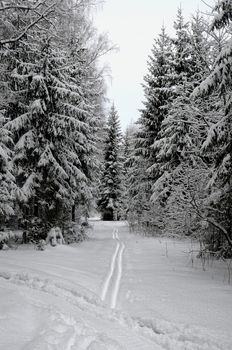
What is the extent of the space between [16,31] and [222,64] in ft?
18.9

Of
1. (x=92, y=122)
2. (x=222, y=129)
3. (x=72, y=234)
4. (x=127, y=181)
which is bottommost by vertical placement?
(x=72, y=234)

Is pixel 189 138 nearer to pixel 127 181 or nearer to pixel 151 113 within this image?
pixel 151 113

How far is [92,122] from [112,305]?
17990mm

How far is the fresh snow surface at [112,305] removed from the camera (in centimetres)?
514

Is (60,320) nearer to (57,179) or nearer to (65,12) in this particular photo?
(65,12)

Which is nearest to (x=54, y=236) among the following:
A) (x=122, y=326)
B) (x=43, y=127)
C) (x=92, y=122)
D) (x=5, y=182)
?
(x=5, y=182)

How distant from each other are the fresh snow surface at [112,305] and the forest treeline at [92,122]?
2.09 metres

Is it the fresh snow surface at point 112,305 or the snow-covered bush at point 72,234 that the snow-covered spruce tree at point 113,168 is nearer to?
the snow-covered bush at point 72,234

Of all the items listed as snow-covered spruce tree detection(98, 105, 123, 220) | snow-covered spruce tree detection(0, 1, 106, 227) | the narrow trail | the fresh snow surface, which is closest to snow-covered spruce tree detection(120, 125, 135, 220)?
snow-covered spruce tree detection(98, 105, 123, 220)

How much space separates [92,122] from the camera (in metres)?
24.2

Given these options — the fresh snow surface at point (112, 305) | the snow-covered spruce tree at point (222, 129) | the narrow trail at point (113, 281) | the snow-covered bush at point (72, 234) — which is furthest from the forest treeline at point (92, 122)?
the narrow trail at point (113, 281)

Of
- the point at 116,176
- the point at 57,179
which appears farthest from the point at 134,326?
the point at 116,176

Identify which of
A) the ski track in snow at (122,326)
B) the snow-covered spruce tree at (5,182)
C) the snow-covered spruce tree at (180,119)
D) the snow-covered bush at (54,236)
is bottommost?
the ski track in snow at (122,326)

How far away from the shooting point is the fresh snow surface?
5.14m
